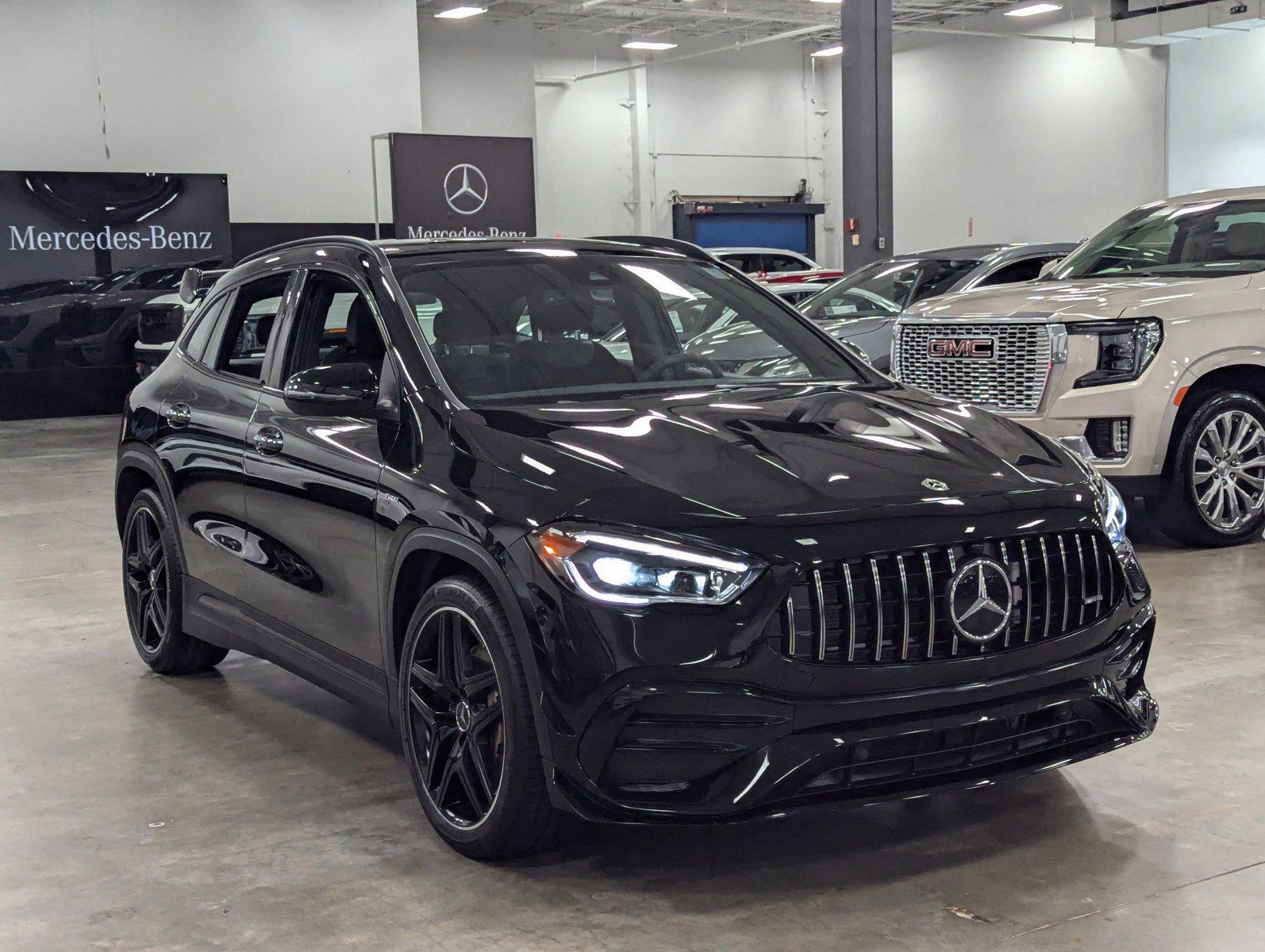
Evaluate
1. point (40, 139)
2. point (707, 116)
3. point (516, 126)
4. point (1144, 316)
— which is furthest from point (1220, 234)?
point (707, 116)

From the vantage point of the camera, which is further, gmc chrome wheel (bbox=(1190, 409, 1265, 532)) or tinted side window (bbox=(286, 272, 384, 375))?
gmc chrome wheel (bbox=(1190, 409, 1265, 532))

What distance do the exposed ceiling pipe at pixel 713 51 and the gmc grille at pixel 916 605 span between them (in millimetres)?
25863

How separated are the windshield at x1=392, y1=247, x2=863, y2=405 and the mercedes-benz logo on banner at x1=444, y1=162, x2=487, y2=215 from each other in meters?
14.6

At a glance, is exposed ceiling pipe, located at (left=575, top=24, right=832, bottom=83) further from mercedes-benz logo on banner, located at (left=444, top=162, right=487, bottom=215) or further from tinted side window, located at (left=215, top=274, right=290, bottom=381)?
tinted side window, located at (left=215, top=274, right=290, bottom=381)

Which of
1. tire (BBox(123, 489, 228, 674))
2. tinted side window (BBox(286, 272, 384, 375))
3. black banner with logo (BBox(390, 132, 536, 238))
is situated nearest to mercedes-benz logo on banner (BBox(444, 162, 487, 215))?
black banner with logo (BBox(390, 132, 536, 238))

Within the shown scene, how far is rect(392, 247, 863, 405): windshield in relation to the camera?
13.0 ft

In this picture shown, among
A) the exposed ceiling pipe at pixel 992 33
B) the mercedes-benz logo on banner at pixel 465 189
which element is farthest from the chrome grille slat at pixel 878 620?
the exposed ceiling pipe at pixel 992 33

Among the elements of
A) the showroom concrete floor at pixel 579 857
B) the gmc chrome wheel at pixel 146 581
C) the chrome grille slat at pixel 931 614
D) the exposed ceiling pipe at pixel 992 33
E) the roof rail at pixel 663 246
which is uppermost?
the exposed ceiling pipe at pixel 992 33

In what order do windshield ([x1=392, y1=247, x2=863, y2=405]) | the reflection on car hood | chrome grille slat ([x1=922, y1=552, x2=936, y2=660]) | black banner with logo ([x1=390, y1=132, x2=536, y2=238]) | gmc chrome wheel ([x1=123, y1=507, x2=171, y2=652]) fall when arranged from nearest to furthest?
chrome grille slat ([x1=922, y1=552, x2=936, y2=660]) → windshield ([x1=392, y1=247, x2=863, y2=405]) → gmc chrome wheel ([x1=123, y1=507, x2=171, y2=652]) → the reflection on car hood → black banner with logo ([x1=390, y1=132, x2=536, y2=238])

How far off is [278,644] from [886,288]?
305 inches

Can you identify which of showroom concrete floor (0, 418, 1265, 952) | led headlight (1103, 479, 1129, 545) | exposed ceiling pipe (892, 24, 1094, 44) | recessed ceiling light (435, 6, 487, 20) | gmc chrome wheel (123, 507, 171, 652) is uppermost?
recessed ceiling light (435, 6, 487, 20)

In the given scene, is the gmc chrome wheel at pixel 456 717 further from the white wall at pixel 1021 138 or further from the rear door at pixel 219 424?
the white wall at pixel 1021 138

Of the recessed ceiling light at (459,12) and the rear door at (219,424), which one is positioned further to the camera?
the recessed ceiling light at (459,12)

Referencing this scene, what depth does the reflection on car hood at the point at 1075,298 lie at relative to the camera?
288 inches
